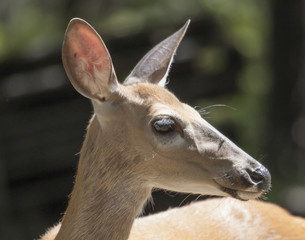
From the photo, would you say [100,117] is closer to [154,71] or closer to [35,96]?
[154,71]

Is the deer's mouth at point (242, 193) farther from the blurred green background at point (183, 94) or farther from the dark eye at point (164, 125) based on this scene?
the blurred green background at point (183, 94)

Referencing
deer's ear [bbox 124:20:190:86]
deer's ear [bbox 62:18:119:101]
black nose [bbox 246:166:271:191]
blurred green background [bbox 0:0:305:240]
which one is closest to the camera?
black nose [bbox 246:166:271:191]

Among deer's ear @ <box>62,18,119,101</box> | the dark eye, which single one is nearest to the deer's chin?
the dark eye

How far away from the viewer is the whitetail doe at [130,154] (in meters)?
4.92

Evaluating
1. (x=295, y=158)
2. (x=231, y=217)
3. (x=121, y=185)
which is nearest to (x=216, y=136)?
(x=121, y=185)

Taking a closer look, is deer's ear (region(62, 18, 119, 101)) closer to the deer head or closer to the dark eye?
the deer head

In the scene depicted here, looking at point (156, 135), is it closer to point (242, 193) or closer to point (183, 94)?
point (242, 193)

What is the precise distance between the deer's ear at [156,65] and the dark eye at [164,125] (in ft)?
2.01

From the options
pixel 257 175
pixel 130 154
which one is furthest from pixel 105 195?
pixel 257 175

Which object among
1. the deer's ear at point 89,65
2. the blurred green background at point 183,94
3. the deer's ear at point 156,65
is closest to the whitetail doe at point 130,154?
the deer's ear at point 89,65

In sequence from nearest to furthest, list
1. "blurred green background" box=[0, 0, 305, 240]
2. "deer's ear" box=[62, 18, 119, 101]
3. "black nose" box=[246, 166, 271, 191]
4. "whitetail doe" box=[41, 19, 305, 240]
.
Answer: "black nose" box=[246, 166, 271, 191] → "whitetail doe" box=[41, 19, 305, 240] → "deer's ear" box=[62, 18, 119, 101] → "blurred green background" box=[0, 0, 305, 240]

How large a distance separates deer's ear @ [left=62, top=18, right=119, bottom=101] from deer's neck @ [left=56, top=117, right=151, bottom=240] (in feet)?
0.87

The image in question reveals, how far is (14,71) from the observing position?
12.1 metres

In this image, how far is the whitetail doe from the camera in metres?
4.92
